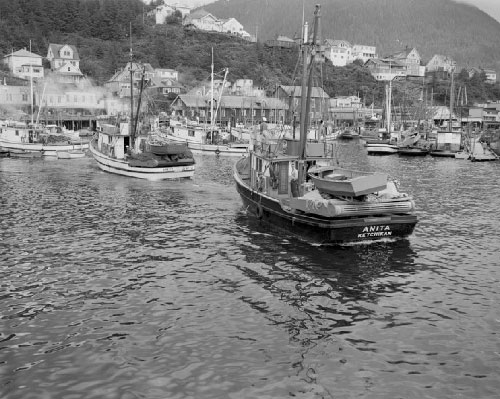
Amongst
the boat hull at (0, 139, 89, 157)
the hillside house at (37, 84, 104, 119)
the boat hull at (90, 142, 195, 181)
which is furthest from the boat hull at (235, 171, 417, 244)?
the hillside house at (37, 84, 104, 119)

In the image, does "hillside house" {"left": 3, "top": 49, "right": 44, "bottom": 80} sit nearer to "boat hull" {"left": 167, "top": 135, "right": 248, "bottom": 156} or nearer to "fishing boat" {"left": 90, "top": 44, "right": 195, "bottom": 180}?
"boat hull" {"left": 167, "top": 135, "right": 248, "bottom": 156}

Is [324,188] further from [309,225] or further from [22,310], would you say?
[22,310]

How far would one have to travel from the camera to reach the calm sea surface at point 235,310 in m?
14.1

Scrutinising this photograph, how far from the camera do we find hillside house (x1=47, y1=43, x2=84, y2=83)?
494 ft

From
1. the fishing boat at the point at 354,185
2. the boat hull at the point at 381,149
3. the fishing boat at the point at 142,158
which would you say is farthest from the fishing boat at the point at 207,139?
the fishing boat at the point at 354,185

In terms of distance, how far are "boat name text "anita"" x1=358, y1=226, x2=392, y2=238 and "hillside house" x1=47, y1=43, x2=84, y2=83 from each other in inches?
5449

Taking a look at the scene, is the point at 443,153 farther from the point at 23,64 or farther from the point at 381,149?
the point at 23,64

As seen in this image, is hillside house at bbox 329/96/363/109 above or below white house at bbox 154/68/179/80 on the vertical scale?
below

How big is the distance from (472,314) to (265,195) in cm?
1471

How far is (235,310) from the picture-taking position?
1872 cm

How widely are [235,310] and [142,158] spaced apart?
35464mm

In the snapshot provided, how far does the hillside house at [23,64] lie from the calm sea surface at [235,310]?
122899mm

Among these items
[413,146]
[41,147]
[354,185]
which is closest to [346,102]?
[413,146]

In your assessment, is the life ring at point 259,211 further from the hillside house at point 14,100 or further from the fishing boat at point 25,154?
the hillside house at point 14,100
